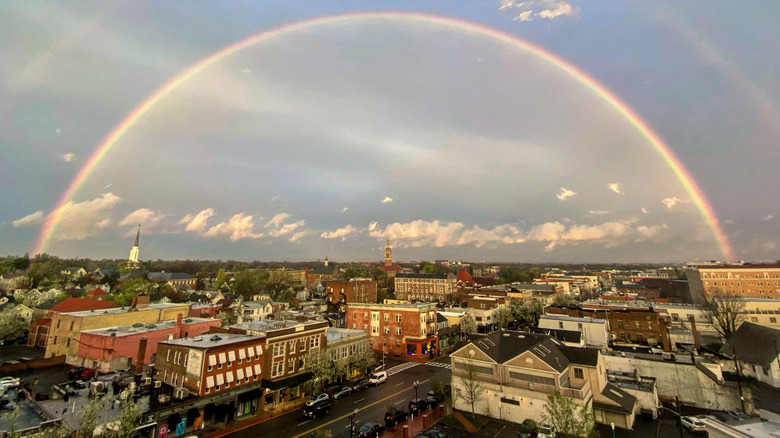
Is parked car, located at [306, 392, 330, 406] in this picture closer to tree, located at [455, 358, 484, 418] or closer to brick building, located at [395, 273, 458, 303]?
tree, located at [455, 358, 484, 418]

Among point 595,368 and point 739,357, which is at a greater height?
point 595,368

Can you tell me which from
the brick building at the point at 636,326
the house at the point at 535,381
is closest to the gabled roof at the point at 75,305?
the house at the point at 535,381

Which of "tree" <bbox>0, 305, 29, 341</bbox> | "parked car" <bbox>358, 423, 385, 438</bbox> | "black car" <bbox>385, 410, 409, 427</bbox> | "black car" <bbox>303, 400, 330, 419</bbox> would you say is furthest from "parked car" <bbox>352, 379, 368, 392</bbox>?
"tree" <bbox>0, 305, 29, 341</bbox>

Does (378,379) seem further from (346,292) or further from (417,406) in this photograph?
(346,292)

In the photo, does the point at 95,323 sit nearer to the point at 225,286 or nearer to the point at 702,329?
the point at 225,286

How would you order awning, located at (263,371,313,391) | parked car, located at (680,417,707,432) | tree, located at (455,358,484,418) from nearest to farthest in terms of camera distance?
parked car, located at (680,417,707,432) < tree, located at (455,358,484,418) < awning, located at (263,371,313,391)

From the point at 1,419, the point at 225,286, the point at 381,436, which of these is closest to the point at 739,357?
the point at 381,436

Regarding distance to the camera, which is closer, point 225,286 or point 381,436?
point 381,436
